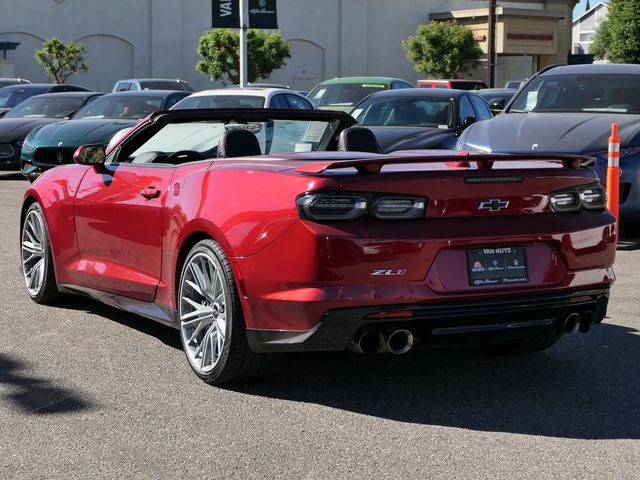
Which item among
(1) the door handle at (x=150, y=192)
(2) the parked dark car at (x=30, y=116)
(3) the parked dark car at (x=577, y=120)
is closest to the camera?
(1) the door handle at (x=150, y=192)

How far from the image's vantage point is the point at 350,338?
193 inches

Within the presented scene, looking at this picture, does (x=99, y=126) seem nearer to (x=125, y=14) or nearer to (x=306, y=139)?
(x=306, y=139)

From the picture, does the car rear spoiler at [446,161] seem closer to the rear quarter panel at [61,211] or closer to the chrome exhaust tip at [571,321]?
the chrome exhaust tip at [571,321]

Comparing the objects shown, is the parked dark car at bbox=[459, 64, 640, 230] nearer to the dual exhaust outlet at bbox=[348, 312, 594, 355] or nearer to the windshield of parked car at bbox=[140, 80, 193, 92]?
the dual exhaust outlet at bbox=[348, 312, 594, 355]

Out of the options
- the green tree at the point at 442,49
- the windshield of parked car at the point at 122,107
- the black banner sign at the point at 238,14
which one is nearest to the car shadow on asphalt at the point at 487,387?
the windshield of parked car at the point at 122,107

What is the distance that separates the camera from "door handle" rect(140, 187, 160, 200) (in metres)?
6.00

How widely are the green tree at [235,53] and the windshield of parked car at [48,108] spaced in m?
29.8

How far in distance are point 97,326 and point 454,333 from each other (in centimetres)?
284

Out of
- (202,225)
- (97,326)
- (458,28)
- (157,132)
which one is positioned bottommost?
(97,326)

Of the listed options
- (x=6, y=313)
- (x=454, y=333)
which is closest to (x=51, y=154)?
(x=6, y=313)

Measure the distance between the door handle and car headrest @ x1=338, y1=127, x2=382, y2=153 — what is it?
119 centimetres

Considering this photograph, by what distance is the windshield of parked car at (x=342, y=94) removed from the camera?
20047 mm

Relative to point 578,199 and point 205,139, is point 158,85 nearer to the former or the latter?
point 205,139

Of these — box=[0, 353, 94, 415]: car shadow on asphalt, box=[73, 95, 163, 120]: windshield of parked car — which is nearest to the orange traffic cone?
box=[0, 353, 94, 415]: car shadow on asphalt
